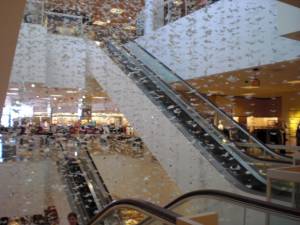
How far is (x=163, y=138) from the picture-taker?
18.5 feet

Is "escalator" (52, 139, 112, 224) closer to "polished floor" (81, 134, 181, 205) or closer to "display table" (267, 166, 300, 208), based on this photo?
"polished floor" (81, 134, 181, 205)

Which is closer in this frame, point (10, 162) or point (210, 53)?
point (210, 53)

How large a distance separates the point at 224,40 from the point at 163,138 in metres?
1.93

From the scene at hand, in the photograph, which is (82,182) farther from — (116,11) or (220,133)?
(116,11)

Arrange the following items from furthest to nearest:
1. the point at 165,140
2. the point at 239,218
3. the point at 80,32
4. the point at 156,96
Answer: the point at 80,32 → the point at 156,96 → the point at 165,140 → the point at 239,218

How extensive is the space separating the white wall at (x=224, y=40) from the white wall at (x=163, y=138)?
4.10ft

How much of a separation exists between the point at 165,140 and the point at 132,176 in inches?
150

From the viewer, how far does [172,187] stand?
8.88 m

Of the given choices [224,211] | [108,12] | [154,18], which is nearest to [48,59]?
[154,18]

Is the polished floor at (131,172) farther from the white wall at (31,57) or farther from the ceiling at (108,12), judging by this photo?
the ceiling at (108,12)

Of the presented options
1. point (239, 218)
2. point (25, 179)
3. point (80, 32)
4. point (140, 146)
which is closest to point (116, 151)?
point (140, 146)

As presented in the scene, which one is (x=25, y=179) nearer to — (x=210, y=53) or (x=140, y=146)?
(x=140, y=146)

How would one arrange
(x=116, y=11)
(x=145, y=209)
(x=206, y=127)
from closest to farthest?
(x=145, y=209), (x=206, y=127), (x=116, y=11)

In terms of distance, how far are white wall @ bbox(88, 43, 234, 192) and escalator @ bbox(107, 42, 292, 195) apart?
11 centimetres
